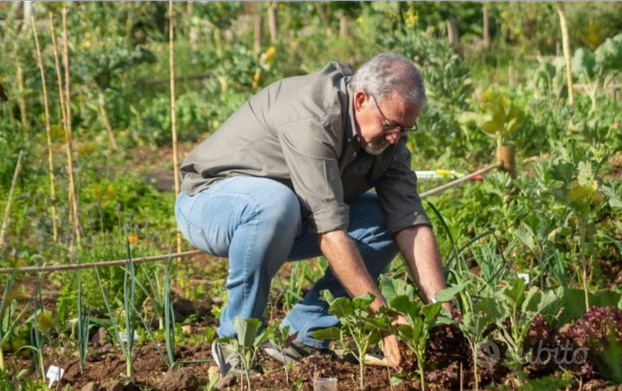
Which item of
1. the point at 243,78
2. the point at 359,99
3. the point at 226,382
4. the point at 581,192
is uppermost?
the point at 359,99

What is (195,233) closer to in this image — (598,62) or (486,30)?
(598,62)

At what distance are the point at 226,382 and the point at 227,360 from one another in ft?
0.43

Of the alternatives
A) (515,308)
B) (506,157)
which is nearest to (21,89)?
(506,157)

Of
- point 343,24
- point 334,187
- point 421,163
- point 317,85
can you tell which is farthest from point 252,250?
point 343,24

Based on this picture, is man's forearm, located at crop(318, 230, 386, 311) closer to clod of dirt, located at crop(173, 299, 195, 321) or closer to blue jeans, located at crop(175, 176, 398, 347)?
blue jeans, located at crop(175, 176, 398, 347)

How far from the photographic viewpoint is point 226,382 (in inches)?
138

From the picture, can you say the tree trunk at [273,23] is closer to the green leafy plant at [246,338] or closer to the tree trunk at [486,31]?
the tree trunk at [486,31]

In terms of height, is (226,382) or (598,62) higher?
(598,62)

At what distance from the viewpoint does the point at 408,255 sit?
373cm

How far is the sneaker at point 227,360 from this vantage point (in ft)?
11.8

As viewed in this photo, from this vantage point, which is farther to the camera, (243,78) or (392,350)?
(243,78)

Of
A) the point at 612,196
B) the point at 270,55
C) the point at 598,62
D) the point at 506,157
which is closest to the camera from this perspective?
the point at 612,196

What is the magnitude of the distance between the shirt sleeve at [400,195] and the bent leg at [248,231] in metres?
0.39

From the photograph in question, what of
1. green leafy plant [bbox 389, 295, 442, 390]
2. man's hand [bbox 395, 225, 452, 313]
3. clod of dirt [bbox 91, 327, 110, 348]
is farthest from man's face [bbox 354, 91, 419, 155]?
clod of dirt [bbox 91, 327, 110, 348]
